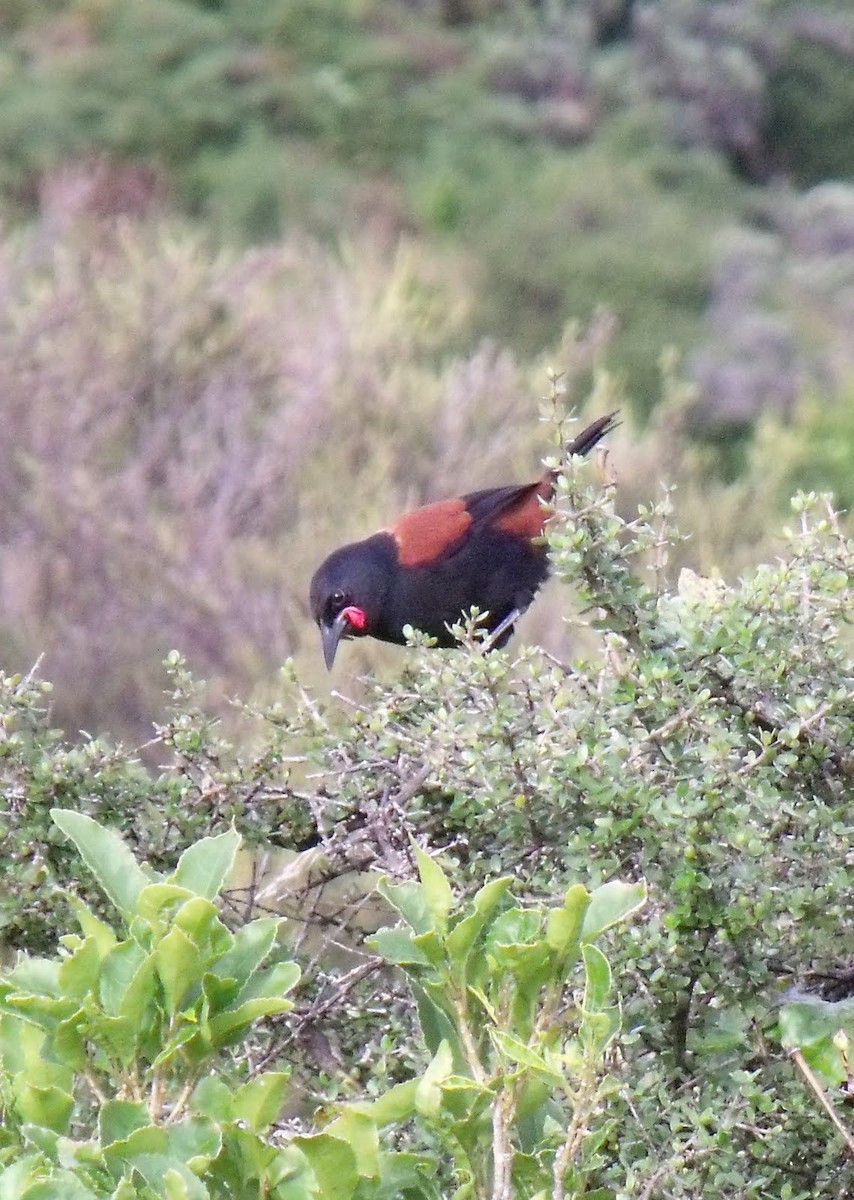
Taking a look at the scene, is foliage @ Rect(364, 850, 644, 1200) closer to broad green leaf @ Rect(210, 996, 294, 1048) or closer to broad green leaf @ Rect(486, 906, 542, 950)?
broad green leaf @ Rect(486, 906, 542, 950)

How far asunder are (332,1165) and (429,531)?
137 inches

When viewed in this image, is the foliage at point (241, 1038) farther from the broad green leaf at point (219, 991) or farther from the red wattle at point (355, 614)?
the red wattle at point (355, 614)

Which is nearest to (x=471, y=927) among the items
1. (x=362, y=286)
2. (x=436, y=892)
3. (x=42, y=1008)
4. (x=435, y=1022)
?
(x=436, y=892)

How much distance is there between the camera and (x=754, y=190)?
19.1m

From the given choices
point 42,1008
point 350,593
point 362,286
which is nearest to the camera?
point 42,1008

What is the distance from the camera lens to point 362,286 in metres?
10.6

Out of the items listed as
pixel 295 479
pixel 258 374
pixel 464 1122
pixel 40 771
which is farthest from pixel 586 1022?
pixel 258 374

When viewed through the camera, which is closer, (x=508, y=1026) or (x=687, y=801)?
(x=508, y=1026)

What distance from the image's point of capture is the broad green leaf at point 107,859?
155 centimetres

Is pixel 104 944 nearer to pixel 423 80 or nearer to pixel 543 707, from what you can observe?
pixel 543 707

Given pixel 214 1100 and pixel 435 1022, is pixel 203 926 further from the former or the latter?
pixel 435 1022

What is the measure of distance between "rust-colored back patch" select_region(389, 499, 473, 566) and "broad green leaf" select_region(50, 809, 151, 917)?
306 centimetres

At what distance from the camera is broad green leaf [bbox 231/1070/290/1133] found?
4.60 feet

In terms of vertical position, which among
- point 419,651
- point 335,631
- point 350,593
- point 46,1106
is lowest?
point 335,631
